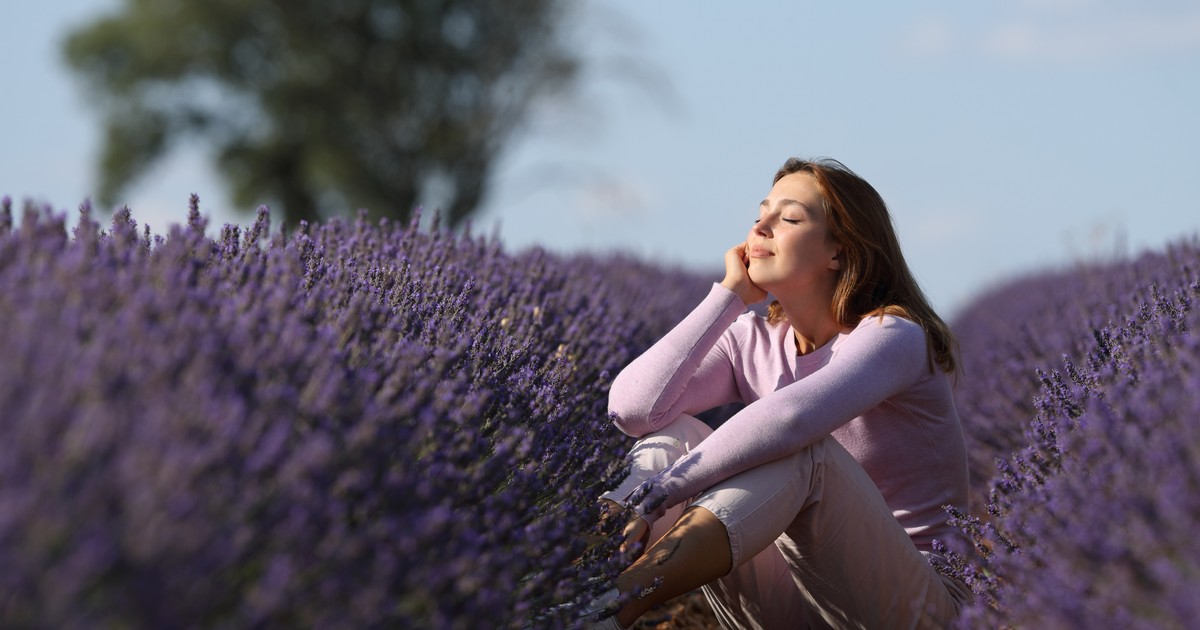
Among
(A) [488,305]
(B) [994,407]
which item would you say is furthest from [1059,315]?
(A) [488,305]

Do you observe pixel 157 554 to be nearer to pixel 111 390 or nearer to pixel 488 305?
pixel 111 390

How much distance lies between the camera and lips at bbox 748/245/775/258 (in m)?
3.02

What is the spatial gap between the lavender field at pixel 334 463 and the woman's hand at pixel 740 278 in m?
0.50

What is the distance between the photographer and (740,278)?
3.06 meters

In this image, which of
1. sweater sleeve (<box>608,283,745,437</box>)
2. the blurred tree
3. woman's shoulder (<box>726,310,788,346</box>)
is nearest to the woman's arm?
sweater sleeve (<box>608,283,745,437</box>)

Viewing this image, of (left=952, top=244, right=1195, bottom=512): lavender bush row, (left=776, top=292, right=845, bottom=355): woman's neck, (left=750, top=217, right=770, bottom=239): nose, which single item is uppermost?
(left=750, top=217, right=770, bottom=239): nose

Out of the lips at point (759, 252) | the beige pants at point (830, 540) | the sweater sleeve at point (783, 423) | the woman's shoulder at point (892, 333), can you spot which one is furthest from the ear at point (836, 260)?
the beige pants at point (830, 540)

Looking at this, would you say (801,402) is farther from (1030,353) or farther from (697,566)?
(1030,353)

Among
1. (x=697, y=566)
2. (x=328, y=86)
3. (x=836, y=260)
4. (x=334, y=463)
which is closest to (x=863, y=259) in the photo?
(x=836, y=260)

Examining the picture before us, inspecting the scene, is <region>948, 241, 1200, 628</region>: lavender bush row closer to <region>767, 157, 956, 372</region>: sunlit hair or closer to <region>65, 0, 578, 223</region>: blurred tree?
<region>767, 157, 956, 372</region>: sunlit hair

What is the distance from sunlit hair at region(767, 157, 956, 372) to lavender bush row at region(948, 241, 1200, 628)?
1.19 feet

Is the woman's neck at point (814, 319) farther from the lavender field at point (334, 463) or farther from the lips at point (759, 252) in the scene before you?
the lavender field at point (334, 463)

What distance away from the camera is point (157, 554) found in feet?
3.72

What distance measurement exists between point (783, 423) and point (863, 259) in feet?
2.47
